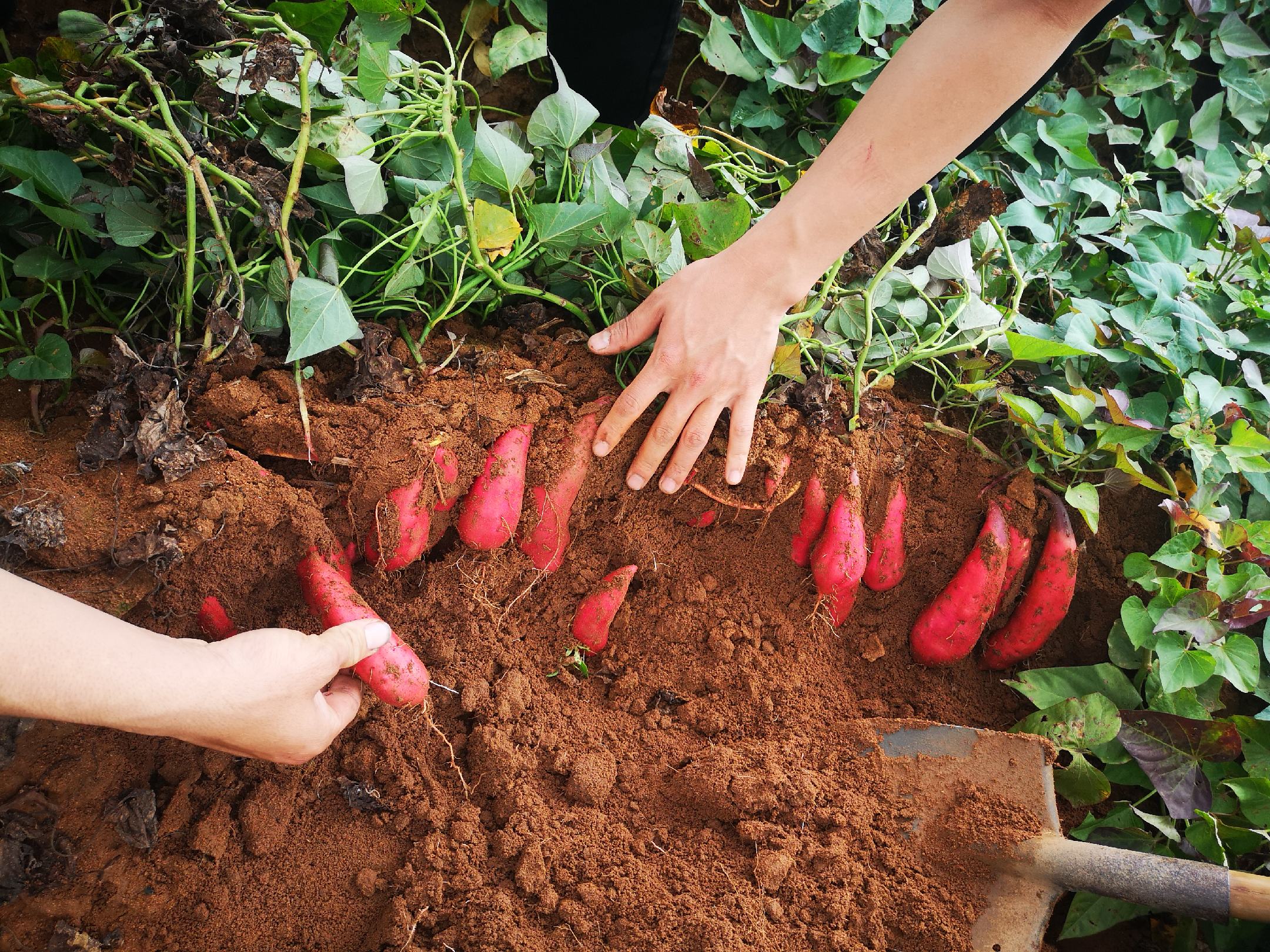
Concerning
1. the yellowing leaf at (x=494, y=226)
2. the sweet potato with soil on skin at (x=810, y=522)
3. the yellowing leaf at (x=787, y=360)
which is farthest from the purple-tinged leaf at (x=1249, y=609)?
the yellowing leaf at (x=494, y=226)

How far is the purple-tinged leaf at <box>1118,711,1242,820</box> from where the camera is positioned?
1174mm

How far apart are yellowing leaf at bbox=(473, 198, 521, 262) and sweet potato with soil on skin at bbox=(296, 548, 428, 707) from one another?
468 millimetres

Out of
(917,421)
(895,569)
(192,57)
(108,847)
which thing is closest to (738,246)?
(917,421)

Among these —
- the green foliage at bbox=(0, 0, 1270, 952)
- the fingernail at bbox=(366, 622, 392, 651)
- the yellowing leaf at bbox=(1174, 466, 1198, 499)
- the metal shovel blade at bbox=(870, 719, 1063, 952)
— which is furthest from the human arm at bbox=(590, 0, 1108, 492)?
the yellowing leaf at bbox=(1174, 466, 1198, 499)

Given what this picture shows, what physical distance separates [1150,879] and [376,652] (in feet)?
3.47

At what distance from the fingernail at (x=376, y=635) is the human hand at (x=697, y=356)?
0.38 metres

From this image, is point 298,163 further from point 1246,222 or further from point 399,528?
point 1246,222

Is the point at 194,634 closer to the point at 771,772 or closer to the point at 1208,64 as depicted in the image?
the point at 771,772

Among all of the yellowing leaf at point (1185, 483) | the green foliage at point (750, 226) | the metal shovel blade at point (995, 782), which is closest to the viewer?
the green foliage at point (750, 226)

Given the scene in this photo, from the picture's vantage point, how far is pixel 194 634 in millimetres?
1001

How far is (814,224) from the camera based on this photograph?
100 cm

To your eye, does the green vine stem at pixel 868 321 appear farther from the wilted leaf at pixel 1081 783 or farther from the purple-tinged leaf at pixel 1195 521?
the wilted leaf at pixel 1081 783

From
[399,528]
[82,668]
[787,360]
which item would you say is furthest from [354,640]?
[787,360]

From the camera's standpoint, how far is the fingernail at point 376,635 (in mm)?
955
